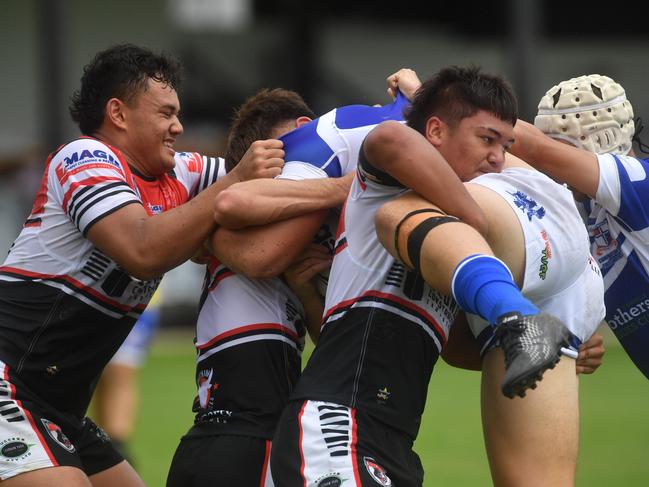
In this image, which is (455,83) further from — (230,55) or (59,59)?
(230,55)

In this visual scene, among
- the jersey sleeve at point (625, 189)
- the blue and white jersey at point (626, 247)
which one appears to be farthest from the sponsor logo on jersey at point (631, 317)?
the jersey sleeve at point (625, 189)

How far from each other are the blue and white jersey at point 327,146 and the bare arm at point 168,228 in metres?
0.07

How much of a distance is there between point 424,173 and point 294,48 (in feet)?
61.5

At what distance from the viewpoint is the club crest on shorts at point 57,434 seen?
4304mm

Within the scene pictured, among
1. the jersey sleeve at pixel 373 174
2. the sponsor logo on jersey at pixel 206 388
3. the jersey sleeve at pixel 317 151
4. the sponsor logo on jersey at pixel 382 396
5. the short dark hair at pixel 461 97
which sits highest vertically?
the short dark hair at pixel 461 97

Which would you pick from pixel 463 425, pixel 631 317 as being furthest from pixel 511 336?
pixel 463 425

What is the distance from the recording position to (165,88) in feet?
15.0

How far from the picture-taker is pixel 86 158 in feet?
Answer: 14.1

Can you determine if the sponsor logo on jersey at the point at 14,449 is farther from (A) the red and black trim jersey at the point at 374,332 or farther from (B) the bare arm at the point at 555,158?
(B) the bare arm at the point at 555,158

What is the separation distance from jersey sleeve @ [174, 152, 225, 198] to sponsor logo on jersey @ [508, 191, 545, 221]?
1484mm

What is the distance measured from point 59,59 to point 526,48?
650cm

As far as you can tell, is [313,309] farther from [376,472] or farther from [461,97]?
[461,97]

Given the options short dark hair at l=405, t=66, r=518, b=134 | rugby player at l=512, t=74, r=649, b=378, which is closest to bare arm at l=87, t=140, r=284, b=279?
short dark hair at l=405, t=66, r=518, b=134

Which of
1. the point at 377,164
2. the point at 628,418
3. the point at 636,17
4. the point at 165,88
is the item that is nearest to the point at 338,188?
the point at 377,164
